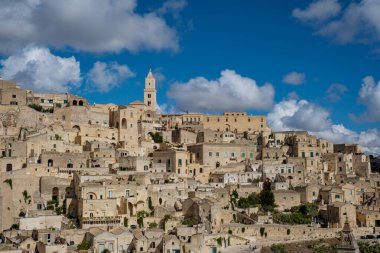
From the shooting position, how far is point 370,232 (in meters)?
49.8

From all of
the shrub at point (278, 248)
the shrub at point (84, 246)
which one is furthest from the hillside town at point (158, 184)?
the shrub at point (278, 248)

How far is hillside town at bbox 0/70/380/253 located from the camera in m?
40.2

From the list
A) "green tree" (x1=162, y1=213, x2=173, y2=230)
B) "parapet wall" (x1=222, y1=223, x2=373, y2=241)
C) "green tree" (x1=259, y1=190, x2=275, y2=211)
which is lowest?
"parapet wall" (x1=222, y1=223, x2=373, y2=241)

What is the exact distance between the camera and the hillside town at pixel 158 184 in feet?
132

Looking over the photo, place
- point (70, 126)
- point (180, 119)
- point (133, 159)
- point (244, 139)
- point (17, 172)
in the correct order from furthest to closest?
point (180, 119) → point (244, 139) → point (70, 126) → point (133, 159) → point (17, 172)

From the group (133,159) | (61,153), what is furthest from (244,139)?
(61,153)

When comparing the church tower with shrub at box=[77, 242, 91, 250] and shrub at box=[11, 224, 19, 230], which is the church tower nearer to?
shrub at box=[11, 224, 19, 230]

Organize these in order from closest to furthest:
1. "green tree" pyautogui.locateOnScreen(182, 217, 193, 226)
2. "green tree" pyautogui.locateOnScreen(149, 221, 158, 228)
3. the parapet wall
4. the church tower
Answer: "green tree" pyautogui.locateOnScreen(149, 221, 158, 228)
"green tree" pyautogui.locateOnScreen(182, 217, 193, 226)
the parapet wall
the church tower

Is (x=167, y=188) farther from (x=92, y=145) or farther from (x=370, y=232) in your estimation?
(x=370, y=232)

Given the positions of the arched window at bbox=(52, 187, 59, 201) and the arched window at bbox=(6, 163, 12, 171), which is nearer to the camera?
the arched window at bbox=(52, 187, 59, 201)

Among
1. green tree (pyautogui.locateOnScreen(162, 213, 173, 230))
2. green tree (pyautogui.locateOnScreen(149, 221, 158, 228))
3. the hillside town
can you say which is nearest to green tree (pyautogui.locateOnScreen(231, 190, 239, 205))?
the hillside town

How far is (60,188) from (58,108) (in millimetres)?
16991

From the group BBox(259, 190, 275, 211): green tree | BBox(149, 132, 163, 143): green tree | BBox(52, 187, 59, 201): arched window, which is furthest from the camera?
BBox(149, 132, 163, 143): green tree

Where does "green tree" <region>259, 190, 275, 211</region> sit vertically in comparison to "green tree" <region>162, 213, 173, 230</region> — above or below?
above
